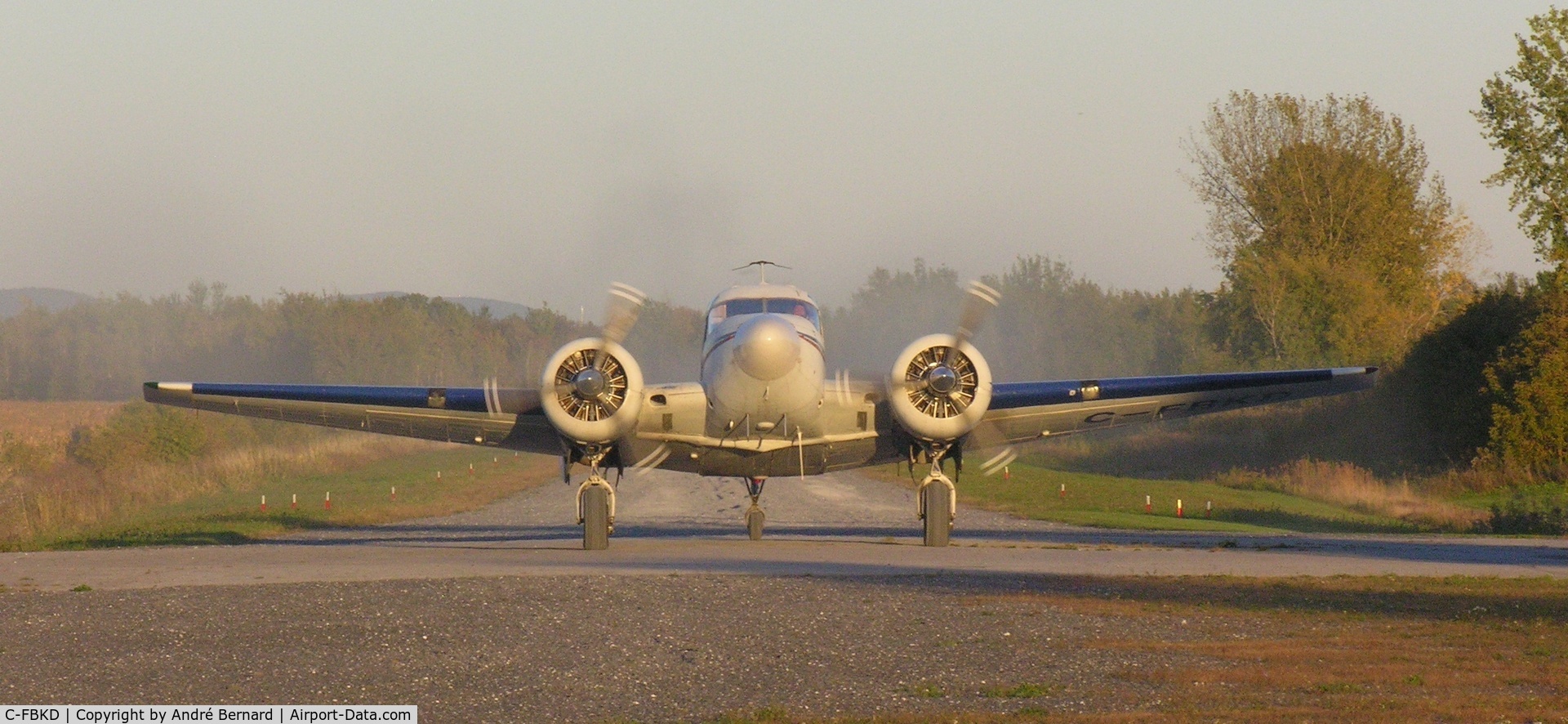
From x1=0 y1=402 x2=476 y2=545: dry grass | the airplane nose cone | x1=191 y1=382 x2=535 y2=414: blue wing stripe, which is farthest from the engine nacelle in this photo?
x1=0 y1=402 x2=476 y2=545: dry grass

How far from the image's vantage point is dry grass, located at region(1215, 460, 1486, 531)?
31953 mm

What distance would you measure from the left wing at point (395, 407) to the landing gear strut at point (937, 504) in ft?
18.4

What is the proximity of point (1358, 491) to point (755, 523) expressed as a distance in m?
20.5

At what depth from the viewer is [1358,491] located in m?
38.1

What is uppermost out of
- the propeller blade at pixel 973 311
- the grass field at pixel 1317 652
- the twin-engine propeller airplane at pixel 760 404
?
the propeller blade at pixel 973 311

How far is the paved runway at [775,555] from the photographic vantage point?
17312 mm

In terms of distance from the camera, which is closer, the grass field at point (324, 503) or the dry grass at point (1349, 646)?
the dry grass at point (1349, 646)

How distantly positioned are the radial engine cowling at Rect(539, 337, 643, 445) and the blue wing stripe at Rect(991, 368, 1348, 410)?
5.49 m

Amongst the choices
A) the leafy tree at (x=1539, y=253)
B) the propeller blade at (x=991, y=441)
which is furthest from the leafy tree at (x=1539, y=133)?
the propeller blade at (x=991, y=441)

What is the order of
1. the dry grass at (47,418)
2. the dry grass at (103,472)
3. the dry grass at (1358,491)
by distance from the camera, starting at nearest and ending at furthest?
the dry grass at (1358,491), the dry grass at (103,472), the dry grass at (47,418)

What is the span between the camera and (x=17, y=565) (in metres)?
19.1

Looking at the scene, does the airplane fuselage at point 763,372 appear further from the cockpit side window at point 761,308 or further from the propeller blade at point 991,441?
the propeller blade at point 991,441

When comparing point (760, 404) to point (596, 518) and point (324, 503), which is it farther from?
point (324, 503)

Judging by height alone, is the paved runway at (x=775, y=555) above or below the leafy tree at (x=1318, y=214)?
below
